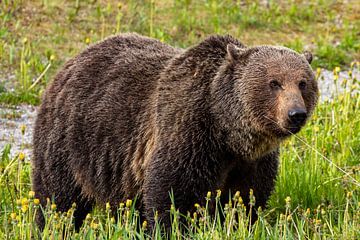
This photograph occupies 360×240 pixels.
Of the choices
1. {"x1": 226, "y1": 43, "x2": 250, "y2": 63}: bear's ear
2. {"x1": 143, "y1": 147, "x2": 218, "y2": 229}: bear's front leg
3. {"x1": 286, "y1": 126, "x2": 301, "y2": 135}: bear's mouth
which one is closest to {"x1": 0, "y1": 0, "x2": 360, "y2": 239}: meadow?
{"x1": 143, "y1": 147, "x2": 218, "y2": 229}: bear's front leg

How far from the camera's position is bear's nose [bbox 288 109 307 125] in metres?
5.59

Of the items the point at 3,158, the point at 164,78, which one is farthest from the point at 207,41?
the point at 3,158

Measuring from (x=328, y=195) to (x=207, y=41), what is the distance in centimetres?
179

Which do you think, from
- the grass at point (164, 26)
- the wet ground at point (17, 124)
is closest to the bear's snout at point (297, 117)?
the wet ground at point (17, 124)

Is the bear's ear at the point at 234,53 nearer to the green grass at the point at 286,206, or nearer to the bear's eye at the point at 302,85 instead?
the bear's eye at the point at 302,85

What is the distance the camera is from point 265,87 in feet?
19.5

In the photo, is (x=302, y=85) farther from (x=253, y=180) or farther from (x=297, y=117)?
(x=253, y=180)

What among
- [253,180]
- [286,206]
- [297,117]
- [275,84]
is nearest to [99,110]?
[253,180]

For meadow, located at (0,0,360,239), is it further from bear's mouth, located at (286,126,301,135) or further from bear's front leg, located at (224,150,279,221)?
bear's mouth, located at (286,126,301,135)

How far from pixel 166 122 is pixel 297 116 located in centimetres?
104

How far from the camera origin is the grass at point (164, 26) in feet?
37.7

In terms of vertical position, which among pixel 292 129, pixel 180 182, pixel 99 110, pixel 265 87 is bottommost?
pixel 180 182

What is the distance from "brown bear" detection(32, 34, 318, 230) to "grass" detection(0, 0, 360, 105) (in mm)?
3774

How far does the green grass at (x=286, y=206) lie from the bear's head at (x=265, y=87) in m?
0.32
